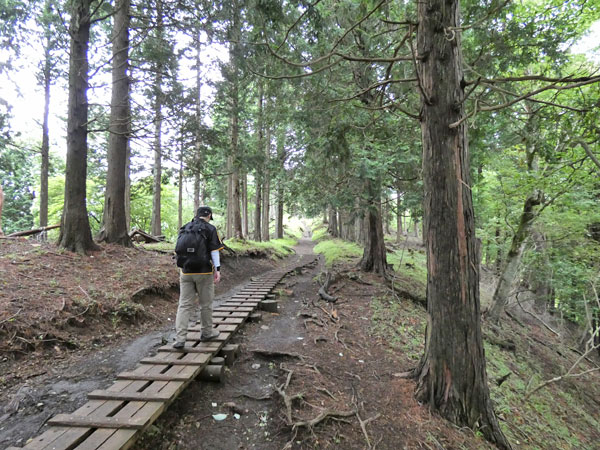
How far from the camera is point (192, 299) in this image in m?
4.36

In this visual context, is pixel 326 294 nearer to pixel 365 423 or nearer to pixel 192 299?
pixel 192 299

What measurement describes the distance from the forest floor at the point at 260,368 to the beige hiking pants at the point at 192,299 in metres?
0.80

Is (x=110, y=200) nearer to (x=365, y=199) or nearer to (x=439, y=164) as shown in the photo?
(x=365, y=199)

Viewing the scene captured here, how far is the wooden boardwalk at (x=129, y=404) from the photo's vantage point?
2.28m

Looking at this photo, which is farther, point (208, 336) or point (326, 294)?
point (326, 294)

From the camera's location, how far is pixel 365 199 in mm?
8922

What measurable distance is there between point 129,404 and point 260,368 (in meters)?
1.96

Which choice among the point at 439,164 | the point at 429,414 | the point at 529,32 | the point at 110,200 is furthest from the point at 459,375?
the point at 110,200

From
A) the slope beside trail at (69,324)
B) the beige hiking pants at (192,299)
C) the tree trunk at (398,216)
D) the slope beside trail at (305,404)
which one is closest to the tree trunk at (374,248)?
the tree trunk at (398,216)

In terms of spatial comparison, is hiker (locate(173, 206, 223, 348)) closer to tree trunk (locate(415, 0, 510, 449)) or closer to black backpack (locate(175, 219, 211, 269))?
black backpack (locate(175, 219, 211, 269))

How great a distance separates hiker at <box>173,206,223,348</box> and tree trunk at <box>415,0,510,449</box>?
3.21 m

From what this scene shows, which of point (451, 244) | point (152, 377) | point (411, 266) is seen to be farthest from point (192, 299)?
point (411, 266)

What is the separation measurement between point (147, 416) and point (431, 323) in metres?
3.30

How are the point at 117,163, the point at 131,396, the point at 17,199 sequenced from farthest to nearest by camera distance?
the point at 17,199
the point at 117,163
the point at 131,396
